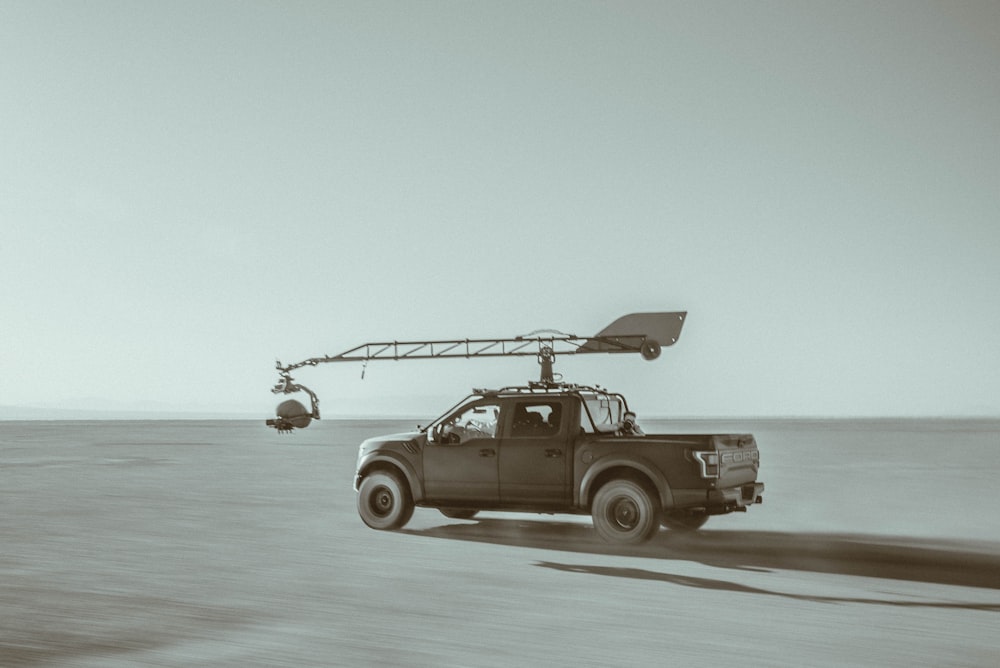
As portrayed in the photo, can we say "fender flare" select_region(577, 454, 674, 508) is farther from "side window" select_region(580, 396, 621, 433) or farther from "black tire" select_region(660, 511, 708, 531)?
"black tire" select_region(660, 511, 708, 531)

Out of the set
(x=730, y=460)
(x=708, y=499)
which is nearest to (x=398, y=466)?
(x=708, y=499)

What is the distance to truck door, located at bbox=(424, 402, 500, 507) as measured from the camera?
11.5 metres

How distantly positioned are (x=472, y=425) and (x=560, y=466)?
152cm

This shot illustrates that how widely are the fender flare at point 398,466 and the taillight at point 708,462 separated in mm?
3590

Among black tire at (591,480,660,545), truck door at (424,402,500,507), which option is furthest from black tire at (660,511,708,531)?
truck door at (424,402,500,507)

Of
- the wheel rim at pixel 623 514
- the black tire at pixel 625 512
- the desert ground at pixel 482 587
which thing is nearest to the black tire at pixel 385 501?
the desert ground at pixel 482 587

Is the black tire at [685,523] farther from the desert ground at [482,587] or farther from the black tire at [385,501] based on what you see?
the black tire at [385,501]

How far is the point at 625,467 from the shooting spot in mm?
10758

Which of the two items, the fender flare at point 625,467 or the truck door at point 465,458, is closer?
the fender flare at point 625,467

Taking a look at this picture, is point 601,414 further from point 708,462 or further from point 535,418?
point 708,462

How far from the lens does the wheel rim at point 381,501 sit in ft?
40.4

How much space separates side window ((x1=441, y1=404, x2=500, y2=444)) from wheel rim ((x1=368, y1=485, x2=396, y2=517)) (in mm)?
1128

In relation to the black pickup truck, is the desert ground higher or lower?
lower

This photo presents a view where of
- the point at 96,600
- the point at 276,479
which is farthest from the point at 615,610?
the point at 276,479
